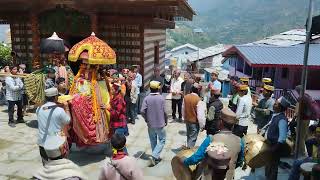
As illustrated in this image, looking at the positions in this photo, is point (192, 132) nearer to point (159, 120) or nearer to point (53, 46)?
point (159, 120)

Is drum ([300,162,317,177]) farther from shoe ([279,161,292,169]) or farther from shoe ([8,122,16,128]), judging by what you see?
shoe ([8,122,16,128])

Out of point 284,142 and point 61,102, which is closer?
point 284,142

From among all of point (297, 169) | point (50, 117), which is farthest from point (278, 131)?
point (50, 117)

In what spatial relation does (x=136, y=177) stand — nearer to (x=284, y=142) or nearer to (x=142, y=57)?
(x=284, y=142)

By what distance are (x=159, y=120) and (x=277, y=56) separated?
1482 centimetres

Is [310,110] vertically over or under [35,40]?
under

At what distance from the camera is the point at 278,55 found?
20344mm

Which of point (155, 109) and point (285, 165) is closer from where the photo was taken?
point (155, 109)

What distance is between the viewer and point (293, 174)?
578 centimetres

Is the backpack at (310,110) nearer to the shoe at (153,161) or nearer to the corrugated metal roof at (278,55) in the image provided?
the shoe at (153,161)

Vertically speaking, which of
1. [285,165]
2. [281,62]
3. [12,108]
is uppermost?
[281,62]

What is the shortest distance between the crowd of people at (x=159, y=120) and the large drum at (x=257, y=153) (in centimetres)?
12

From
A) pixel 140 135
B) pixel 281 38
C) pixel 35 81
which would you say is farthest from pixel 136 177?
pixel 281 38

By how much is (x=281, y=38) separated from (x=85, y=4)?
2279cm
